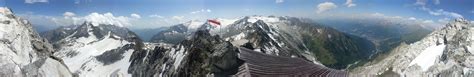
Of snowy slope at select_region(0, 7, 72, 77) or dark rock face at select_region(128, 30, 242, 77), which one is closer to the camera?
dark rock face at select_region(128, 30, 242, 77)

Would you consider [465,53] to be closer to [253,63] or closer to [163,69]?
[163,69]

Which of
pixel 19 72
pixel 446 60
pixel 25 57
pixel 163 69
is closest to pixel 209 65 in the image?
pixel 19 72

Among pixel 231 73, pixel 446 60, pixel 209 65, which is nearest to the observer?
pixel 231 73

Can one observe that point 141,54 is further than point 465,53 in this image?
No

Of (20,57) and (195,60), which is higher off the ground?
(20,57)

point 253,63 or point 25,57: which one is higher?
point 253,63

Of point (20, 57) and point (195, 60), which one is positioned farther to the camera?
point (195, 60)

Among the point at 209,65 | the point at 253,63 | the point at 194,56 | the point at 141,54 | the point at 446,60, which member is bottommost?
the point at 446,60

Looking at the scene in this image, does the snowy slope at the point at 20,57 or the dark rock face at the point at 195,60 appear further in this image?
the snowy slope at the point at 20,57
